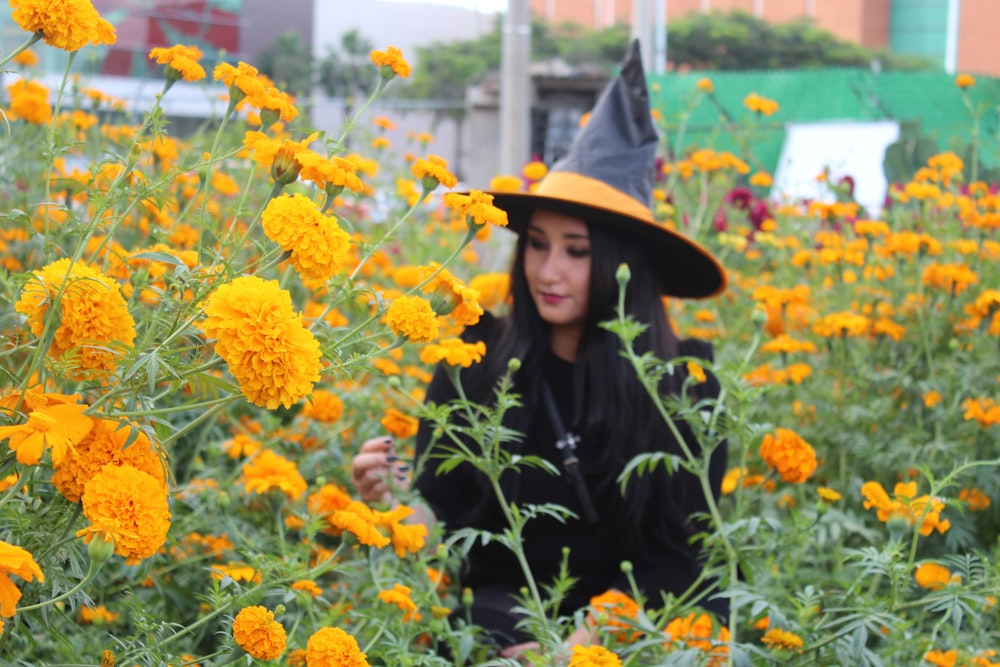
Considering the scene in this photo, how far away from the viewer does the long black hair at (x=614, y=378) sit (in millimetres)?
2305

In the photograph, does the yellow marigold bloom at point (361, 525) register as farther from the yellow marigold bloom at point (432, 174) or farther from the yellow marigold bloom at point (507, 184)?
the yellow marigold bloom at point (507, 184)

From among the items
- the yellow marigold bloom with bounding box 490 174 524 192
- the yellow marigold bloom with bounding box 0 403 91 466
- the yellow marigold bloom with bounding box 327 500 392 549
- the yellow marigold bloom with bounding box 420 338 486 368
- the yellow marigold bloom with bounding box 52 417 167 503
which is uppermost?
the yellow marigold bloom with bounding box 490 174 524 192

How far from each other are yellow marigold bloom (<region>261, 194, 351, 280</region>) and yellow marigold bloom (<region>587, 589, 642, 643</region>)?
0.68 meters

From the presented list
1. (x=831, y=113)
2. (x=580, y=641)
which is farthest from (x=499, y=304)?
(x=831, y=113)

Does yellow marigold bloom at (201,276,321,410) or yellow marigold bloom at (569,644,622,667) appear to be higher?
yellow marigold bloom at (201,276,321,410)

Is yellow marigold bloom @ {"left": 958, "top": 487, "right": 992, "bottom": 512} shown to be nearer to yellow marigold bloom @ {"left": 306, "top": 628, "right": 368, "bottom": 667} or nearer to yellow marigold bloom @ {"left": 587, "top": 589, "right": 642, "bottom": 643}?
yellow marigold bloom @ {"left": 587, "top": 589, "right": 642, "bottom": 643}

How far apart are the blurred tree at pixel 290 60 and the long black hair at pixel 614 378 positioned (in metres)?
40.3

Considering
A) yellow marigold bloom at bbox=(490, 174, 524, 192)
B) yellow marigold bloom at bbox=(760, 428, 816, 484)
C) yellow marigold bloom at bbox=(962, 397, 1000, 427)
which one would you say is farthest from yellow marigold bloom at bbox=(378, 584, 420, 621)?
yellow marigold bloom at bbox=(962, 397, 1000, 427)

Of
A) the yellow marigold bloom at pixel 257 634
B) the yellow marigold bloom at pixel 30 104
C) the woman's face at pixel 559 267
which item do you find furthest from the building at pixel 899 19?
the yellow marigold bloom at pixel 257 634

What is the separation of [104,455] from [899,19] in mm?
55041

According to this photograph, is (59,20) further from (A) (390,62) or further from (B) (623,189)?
(B) (623,189)

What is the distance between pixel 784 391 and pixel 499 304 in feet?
2.81

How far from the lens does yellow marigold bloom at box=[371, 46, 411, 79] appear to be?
152cm

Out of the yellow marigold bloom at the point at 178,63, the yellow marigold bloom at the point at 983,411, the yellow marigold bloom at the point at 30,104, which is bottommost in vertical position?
the yellow marigold bloom at the point at 983,411
